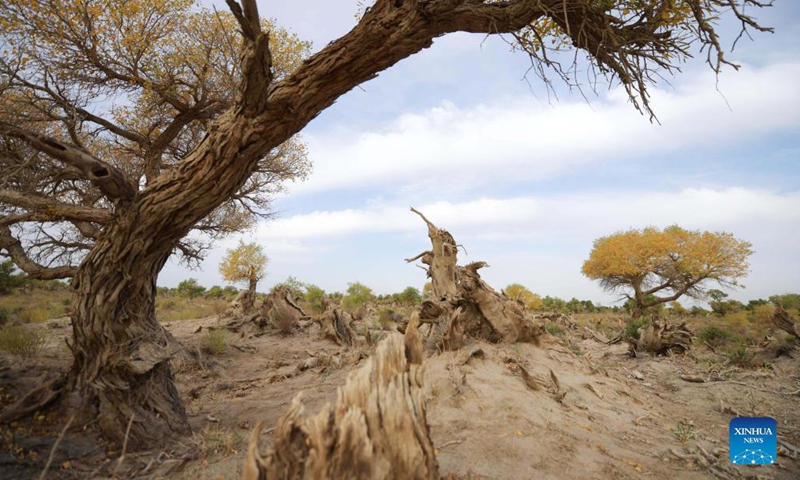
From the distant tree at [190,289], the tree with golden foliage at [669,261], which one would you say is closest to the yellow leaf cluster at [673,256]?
the tree with golden foliage at [669,261]

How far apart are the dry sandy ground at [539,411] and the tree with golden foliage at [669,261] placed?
47.3 ft

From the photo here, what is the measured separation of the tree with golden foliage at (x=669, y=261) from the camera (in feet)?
69.5

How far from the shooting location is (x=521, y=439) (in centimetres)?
393

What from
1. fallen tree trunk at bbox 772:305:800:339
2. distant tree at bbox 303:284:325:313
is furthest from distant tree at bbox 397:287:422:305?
fallen tree trunk at bbox 772:305:800:339

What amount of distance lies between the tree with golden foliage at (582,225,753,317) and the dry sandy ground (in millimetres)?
14412

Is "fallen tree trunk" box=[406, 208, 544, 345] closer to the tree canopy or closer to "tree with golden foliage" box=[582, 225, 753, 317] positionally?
the tree canopy

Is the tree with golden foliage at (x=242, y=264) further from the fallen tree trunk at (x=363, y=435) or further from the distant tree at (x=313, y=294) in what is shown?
the fallen tree trunk at (x=363, y=435)

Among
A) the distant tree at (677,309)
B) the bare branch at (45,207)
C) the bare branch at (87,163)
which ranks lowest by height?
the distant tree at (677,309)

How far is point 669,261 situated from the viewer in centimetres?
2238

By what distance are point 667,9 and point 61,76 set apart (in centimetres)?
966

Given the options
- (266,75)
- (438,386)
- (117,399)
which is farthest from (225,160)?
(438,386)

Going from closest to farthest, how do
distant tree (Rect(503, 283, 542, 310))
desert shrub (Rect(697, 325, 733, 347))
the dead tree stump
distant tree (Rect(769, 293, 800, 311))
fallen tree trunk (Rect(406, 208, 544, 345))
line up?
fallen tree trunk (Rect(406, 208, 544, 345)), the dead tree stump, desert shrub (Rect(697, 325, 733, 347)), distant tree (Rect(769, 293, 800, 311)), distant tree (Rect(503, 283, 542, 310))

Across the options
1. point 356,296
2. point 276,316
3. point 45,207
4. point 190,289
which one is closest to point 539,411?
point 45,207

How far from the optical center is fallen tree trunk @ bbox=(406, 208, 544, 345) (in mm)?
7496
